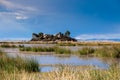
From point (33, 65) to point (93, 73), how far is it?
6.16 meters

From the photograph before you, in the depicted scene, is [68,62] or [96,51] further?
[96,51]

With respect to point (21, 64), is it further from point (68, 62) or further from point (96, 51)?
point (96, 51)

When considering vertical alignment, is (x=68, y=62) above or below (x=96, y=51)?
below

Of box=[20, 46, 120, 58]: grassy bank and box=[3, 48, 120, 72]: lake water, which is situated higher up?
box=[20, 46, 120, 58]: grassy bank

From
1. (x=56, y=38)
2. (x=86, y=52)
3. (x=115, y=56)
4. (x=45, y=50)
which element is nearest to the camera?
(x=115, y=56)

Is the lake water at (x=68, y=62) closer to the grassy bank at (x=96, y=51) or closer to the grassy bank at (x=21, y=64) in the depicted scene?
the grassy bank at (x=21, y=64)

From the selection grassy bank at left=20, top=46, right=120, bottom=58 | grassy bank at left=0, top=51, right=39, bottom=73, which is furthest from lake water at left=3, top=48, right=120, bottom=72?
grassy bank at left=20, top=46, right=120, bottom=58

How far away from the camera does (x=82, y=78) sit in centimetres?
741

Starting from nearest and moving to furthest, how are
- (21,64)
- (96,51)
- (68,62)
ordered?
1. (21,64)
2. (68,62)
3. (96,51)

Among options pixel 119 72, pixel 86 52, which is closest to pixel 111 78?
pixel 119 72

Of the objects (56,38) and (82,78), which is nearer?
(82,78)

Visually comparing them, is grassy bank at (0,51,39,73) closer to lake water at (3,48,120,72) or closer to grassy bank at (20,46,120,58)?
lake water at (3,48,120,72)

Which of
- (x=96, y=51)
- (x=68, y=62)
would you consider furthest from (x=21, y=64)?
(x=96, y=51)

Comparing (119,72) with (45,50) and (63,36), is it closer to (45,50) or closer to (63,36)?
(45,50)
